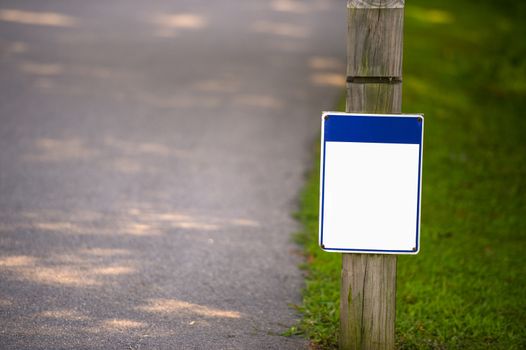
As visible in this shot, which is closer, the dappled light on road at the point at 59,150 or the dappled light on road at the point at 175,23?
the dappled light on road at the point at 59,150

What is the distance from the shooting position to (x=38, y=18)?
14.3 metres

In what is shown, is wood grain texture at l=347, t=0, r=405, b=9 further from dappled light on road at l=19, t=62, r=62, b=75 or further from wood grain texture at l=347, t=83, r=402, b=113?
dappled light on road at l=19, t=62, r=62, b=75

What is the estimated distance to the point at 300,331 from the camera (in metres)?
4.25

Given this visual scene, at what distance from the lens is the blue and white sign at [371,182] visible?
138 inches

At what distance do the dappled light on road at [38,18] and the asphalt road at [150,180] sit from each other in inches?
3.2

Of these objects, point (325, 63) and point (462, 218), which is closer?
point (462, 218)

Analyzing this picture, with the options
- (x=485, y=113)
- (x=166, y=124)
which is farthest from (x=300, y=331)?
(x=485, y=113)

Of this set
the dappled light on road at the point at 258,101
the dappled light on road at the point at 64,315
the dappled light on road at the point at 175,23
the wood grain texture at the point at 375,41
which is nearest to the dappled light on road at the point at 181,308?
the dappled light on road at the point at 64,315

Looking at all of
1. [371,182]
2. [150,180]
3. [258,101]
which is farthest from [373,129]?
[258,101]

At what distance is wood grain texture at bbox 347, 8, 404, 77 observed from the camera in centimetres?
345

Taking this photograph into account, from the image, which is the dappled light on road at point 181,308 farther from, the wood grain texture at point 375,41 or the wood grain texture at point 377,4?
the wood grain texture at point 377,4

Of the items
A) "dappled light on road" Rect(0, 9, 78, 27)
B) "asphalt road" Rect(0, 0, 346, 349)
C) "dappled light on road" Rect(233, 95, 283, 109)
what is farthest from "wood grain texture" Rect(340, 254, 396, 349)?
"dappled light on road" Rect(0, 9, 78, 27)

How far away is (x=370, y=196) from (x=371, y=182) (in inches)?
2.9

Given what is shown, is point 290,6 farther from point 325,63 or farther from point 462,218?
point 462,218
